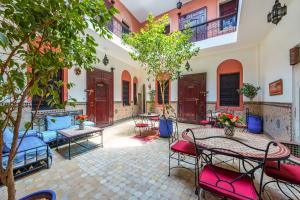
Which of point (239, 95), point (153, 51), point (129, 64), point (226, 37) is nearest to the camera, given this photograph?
point (153, 51)

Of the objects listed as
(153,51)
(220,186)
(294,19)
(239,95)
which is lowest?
(220,186)

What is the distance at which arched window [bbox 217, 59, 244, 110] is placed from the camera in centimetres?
593

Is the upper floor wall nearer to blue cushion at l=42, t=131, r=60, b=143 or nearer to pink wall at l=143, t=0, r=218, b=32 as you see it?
pink wall at l=143, t=0, r=218, b=32

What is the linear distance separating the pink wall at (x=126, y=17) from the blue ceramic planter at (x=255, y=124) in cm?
723

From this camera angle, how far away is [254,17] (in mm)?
3658

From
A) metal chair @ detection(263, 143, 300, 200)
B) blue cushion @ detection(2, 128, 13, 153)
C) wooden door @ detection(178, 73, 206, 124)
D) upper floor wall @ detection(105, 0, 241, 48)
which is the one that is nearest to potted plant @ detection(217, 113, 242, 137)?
metal chair @ detection(263, 143, 300, 200)

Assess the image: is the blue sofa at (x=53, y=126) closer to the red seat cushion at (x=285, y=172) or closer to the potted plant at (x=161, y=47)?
the potted plant at (x=161, y=47)

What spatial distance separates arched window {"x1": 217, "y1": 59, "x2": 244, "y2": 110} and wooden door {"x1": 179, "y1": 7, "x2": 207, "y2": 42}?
5.58 ft

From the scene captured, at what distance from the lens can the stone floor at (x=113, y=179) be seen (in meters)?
1.91

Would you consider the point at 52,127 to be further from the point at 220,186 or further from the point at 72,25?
the point at 220,186

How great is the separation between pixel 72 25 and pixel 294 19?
4.23 meters

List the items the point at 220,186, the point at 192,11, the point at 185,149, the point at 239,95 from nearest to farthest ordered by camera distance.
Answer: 1. the point at 220,186
2. the point at 185,149
3. the point at 239,95
4. the point at 192,11

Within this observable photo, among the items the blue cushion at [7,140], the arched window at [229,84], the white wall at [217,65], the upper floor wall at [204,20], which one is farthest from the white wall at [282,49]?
the blue cushion at [7,140]

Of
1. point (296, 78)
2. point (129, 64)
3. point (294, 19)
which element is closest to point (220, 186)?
point (296, 78)
